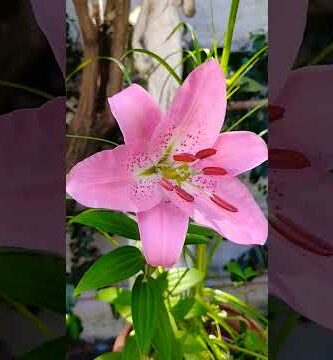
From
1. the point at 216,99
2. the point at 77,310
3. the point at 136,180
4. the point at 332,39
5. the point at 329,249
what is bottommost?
the point at 77,310

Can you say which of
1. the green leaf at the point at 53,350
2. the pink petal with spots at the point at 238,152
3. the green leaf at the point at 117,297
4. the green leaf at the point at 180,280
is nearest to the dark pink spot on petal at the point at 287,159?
the pink petal with spots at the point at 238,152


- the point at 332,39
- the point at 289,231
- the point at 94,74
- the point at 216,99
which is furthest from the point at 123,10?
the point at 289,231

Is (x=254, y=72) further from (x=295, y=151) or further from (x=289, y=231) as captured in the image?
(x=289, y=231)

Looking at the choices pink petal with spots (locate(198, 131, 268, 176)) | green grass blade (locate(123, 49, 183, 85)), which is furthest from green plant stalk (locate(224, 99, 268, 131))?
green grass blade (locate(123, 49, 183, 85))

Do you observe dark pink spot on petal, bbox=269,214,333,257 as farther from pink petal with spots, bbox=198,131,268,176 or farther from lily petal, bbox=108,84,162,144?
lily petal, bbox=108,84,162,144

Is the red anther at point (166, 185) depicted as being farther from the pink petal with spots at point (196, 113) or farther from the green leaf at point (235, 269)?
the green leaf at point (235, 269)
